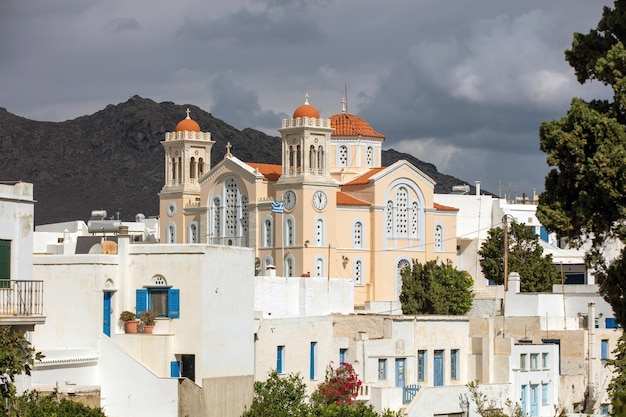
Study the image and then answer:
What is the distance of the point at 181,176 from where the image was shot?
85750 millimetres

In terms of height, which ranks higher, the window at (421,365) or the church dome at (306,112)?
the church dome at (306,112)

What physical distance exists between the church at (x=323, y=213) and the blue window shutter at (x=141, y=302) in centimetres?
3940

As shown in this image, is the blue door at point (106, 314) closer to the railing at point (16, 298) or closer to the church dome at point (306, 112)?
the railing at point (16, 298)

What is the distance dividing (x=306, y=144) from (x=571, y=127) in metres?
50.4

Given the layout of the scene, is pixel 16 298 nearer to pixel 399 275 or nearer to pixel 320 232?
pixel 320 232

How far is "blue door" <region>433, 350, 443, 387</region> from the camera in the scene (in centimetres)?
A: 4659

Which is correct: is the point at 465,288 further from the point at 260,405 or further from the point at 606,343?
the point at 260,405

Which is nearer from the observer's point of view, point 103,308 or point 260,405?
point 103,308

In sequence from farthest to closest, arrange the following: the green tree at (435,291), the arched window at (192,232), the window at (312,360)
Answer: the arched window at (192,232) < the green tree at (435,291) < the window at (312,360)

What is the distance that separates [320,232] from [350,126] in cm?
1054

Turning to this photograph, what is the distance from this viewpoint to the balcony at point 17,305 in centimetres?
2617

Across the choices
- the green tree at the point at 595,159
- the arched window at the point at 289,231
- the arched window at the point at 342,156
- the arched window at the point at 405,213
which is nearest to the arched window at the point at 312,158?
the arched window at the point at 289,231

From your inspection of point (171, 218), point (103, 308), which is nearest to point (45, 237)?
point (171, 218)

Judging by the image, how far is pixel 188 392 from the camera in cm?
3328
